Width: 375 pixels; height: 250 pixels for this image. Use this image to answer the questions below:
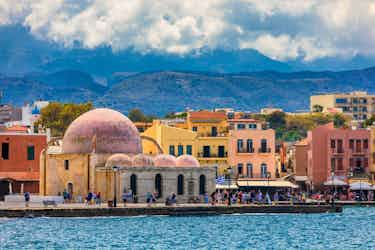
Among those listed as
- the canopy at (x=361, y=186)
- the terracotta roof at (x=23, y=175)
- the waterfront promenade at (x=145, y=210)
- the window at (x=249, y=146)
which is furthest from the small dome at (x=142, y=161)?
the canopy at (x=361, y=186)

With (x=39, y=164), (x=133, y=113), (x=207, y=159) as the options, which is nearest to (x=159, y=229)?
(x=39, y=164)

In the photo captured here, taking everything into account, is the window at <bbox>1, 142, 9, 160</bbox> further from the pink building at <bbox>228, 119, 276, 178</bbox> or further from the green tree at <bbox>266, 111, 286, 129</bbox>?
the green tree at <bbox>266, 111, 286, 129</bbox>

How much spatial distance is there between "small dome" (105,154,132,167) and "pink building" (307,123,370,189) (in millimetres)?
25925

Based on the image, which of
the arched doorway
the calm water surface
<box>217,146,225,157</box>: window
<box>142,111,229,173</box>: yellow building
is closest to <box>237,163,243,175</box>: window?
<box>142,111,229,173</box>: yellow building

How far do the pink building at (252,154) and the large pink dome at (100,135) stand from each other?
16277mm

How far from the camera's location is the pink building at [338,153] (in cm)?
10344

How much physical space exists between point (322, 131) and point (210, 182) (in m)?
23.6

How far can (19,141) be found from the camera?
283 ft

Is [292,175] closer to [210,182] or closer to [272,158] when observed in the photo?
[272,158]

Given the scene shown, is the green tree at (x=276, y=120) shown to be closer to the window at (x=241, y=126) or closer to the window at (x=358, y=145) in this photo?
the window at (x=241, y=126)

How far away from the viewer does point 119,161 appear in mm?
81125

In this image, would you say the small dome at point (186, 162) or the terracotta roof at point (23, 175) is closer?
the small dome at point (186, 162)

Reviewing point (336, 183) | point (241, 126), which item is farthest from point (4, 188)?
point (241, 126)

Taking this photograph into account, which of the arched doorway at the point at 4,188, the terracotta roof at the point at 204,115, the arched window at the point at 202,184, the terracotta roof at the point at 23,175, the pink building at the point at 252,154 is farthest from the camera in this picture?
the terracotta roof at the point at 204,115
